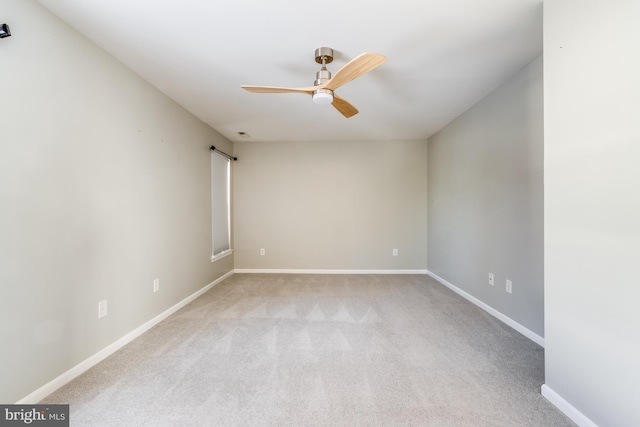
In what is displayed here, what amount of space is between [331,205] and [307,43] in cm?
301

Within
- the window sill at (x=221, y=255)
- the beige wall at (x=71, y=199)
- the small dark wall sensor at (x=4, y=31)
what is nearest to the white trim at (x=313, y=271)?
the window sill at (x=221, y=255)

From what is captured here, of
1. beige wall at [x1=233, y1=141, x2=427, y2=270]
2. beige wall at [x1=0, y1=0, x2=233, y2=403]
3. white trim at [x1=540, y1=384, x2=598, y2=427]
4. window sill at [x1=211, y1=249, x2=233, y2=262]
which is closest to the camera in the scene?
white trim at [x1=540, y1=384, x2=598, y2=427]

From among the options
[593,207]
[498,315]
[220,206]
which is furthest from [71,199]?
[498,315]

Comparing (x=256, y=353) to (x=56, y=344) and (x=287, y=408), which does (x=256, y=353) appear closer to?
(x=287, y=408)

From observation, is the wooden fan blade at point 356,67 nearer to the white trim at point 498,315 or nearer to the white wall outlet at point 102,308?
the white wall outlet at point 102,308

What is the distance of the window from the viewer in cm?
402

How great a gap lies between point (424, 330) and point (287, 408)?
1508 mm

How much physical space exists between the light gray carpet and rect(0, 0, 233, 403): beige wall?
0.32 m

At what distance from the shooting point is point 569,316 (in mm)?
1426

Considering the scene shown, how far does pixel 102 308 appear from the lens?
2.03 m

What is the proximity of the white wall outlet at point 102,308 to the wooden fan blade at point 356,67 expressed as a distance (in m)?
2.31

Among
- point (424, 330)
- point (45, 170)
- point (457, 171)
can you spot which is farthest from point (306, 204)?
point (45, 170)

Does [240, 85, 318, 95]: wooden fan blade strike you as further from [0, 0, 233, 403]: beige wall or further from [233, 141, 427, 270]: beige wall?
[233, 141, 427, 270]: beige wall

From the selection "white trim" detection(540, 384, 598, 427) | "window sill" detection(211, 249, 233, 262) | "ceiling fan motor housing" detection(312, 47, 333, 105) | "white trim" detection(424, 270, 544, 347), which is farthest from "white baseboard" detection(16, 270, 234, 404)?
Result: "white trim" detection(424, 270, 544, 347)
